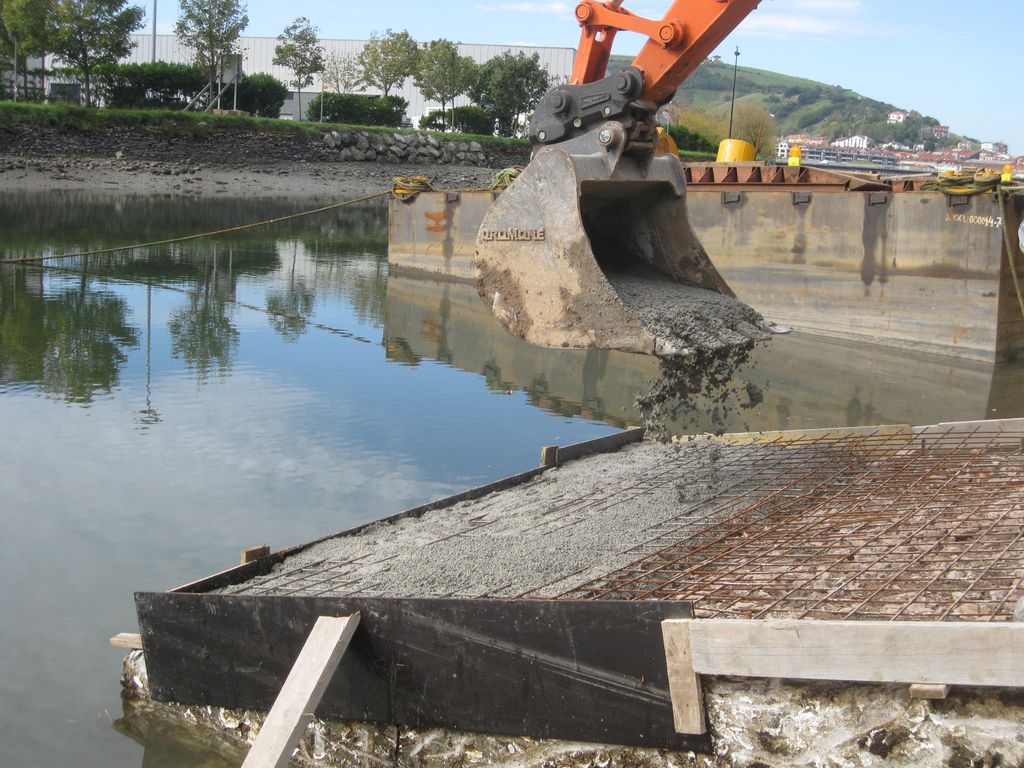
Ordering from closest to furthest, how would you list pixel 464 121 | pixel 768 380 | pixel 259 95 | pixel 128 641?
pixel 128 641
pixel 768 380
pixel 259 95
pixel 464 121

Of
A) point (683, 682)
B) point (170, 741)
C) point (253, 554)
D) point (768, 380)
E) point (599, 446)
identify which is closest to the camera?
point (683, 682)

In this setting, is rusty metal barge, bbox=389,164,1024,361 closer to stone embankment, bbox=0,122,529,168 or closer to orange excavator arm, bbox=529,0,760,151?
orange excavator arm, bbox=529,0,760,151

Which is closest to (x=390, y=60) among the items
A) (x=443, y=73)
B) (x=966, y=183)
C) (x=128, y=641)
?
(x=443, y=73)

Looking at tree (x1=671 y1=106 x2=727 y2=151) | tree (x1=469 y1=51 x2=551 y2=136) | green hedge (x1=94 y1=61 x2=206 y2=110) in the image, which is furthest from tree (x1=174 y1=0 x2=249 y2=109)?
tree (x1=671 y1=106 x2=727 y2=151)

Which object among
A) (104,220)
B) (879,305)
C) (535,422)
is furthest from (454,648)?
(104,220)

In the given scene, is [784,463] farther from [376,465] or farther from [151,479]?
[151,479]

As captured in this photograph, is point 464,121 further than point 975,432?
Yes

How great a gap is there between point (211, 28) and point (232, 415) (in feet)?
147

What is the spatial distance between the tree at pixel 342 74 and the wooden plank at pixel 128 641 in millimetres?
57498

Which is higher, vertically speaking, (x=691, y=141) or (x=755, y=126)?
(x=755, y=126)

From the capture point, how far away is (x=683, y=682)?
3.82m

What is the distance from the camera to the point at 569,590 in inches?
185

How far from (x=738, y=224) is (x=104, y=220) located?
53.5 feet

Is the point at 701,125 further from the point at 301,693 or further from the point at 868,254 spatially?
the point at 301,693
